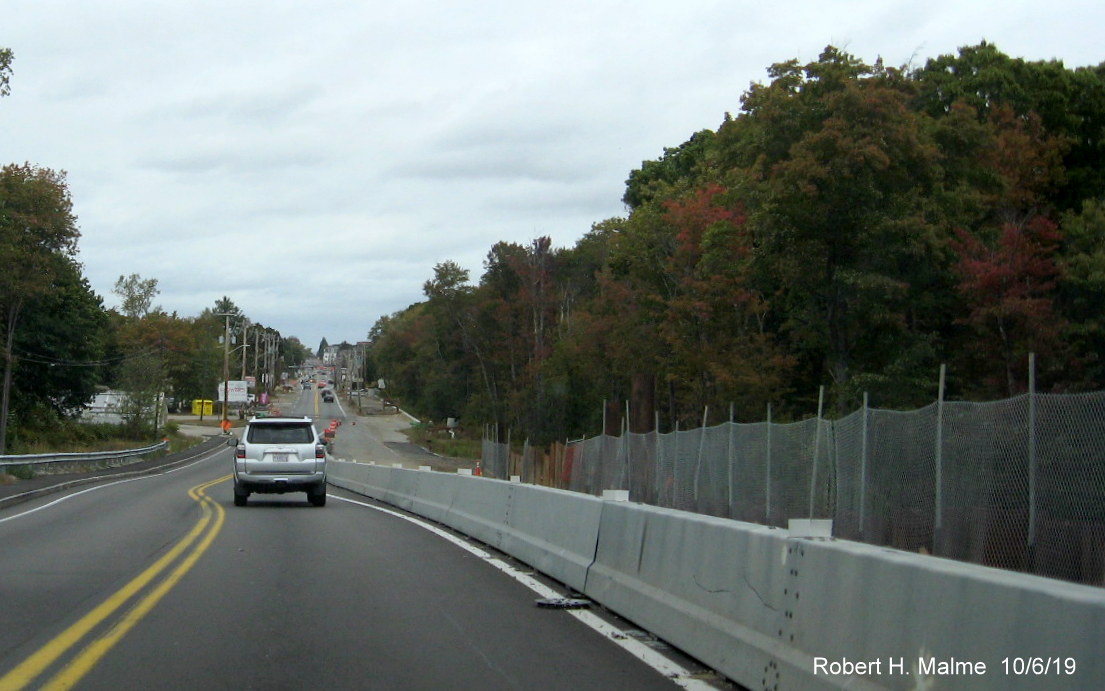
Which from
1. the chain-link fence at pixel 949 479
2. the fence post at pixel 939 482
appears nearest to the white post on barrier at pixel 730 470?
the chain-link fence at pixel 949 479

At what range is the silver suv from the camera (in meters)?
23.0

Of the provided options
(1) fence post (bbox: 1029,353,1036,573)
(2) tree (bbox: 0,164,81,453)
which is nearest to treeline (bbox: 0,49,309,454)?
(2) tree (bbox: 0,164,81,453)

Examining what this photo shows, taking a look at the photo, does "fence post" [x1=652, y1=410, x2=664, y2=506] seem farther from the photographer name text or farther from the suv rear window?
the photographer name text

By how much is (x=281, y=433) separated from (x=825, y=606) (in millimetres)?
19100

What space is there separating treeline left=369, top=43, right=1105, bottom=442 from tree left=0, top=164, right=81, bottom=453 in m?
31.2

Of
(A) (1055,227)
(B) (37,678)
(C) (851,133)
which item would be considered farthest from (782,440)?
(A) (1055,227)

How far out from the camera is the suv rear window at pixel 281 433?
2336cm

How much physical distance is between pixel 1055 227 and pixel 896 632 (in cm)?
3337

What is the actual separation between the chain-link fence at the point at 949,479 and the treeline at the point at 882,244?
13858 millimetres

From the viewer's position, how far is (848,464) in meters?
16.3

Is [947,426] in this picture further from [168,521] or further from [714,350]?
[714,350]

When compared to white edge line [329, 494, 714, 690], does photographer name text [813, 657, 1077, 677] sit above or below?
above

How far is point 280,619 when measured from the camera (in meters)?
9.11

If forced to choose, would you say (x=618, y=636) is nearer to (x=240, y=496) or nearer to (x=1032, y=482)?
(x=1032, y=482)
